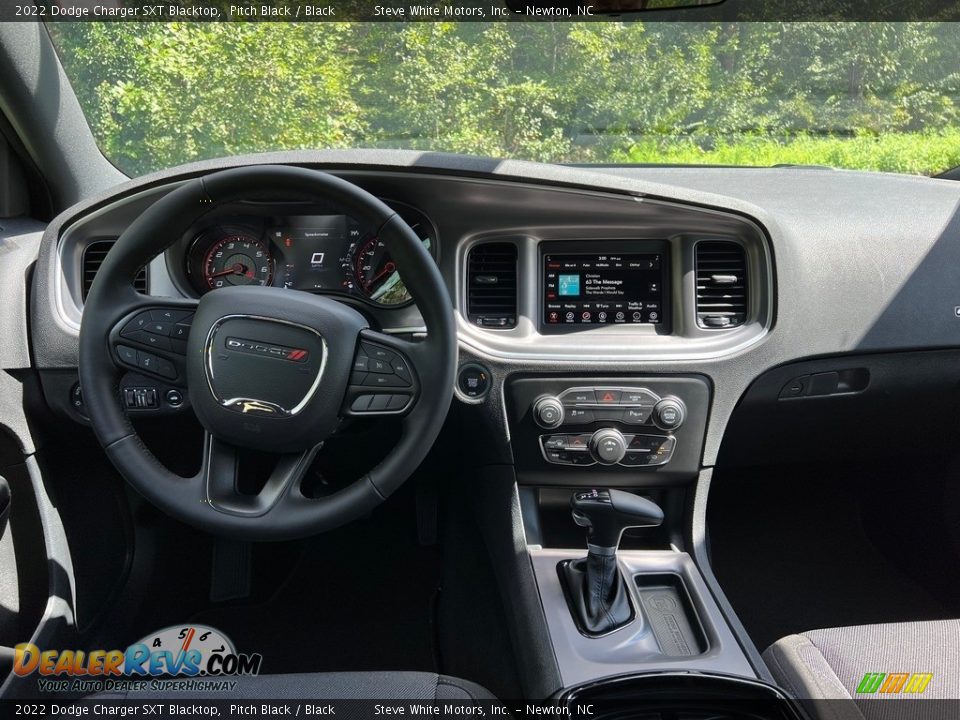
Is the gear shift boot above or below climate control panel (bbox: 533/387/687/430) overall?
below

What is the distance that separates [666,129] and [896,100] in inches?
24.3

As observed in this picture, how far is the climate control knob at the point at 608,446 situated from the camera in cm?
194

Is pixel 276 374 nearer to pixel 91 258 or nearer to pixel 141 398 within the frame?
pixel 141 398

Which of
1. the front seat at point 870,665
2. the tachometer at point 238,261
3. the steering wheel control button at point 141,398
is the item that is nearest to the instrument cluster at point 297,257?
the tachometer at point 238,261

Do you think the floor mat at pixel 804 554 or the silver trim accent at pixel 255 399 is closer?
the silver trim accent at pixel 255 399

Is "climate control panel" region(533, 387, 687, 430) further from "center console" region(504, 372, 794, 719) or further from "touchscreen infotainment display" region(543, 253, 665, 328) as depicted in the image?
"touchscreen infotainment display" region(543, 253, 665, 328)

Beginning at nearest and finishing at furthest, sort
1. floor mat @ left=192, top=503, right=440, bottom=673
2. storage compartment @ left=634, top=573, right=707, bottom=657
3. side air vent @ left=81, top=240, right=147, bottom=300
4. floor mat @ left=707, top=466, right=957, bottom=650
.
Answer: storage compartment @ left=634, top=573, right=707, bottom=657, side air vent @ left=81, top=240, right=147, bottom=300, floor mat @ left=192, top=503, right=440, bottom=673, floor mat @ left=707, top=466, right=957, bottom=650

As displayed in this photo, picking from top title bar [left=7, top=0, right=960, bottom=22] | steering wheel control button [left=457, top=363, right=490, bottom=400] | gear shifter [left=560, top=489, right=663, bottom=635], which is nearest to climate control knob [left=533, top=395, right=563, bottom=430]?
steering wheel control button [left=457, top=363, right=490, bottom=400]

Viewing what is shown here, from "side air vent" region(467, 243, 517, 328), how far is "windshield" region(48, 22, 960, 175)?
262 mm

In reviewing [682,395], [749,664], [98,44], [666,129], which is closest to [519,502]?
[682,395]

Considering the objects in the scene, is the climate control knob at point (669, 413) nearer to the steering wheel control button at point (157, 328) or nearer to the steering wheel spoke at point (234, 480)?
the steering wheel spoke at point (234, 480)

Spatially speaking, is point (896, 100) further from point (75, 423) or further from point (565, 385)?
point (75, 423)

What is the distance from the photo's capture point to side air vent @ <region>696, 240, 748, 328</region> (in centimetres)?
204

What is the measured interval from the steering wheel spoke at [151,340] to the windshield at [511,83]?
682 mm
